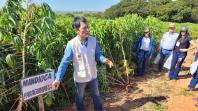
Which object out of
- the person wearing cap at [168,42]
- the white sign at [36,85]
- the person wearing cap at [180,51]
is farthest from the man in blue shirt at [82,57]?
the person wearing cap at [168,42]

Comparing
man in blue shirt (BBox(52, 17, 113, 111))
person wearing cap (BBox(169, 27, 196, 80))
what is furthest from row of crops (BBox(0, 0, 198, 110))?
person wearing cap (BBox(169, 27, 196, 80))

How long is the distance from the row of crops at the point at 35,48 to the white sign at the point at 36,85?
0.50m

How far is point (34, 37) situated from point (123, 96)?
2.83m

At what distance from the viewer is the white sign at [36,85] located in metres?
4.86

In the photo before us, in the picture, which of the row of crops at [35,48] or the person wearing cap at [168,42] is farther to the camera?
the person wearing cap at [168,42]

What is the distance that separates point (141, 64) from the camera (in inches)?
414

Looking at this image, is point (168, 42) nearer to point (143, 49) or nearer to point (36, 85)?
point (143, 49)

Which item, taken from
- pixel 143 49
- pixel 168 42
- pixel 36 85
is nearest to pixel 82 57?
pixel 36 85

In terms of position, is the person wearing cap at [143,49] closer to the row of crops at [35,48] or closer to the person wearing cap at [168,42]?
the person wearing cap at [168,42]

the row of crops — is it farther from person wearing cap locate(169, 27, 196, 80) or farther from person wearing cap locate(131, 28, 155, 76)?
person wearing cap locate(169, 27, 196, 80)

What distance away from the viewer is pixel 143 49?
34.0 feet

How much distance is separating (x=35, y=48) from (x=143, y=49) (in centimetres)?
512

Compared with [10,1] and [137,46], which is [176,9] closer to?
[137,46]

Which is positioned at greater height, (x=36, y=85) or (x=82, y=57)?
(x=82, y=57)
